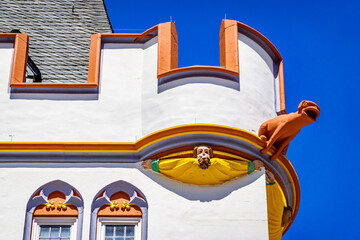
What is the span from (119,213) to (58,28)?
10.3 meters

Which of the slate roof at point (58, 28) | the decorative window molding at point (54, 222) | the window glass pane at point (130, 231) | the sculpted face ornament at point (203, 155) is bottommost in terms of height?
the window glass pane at point (130, 231)

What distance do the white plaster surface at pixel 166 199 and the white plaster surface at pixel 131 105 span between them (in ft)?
2.60

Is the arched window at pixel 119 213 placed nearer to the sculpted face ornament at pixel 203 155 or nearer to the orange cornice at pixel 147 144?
the orange cornice at pixel 147 144

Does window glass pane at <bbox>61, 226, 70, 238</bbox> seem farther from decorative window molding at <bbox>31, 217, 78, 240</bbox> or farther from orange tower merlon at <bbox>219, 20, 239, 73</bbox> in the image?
orange tower merlon at <bbox>219, 20, 239, 73</bbox>

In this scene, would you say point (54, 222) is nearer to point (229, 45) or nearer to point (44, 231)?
point (44, 231)

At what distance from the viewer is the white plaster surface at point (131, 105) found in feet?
80.2

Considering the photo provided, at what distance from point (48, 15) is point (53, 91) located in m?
8.37

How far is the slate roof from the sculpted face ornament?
22.8 feet

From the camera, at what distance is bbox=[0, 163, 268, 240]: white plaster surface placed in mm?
23219

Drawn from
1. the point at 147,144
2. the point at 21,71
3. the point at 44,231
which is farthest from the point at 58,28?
the point at 44,231

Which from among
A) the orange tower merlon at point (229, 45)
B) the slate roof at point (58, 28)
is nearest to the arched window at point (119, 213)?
the orange tower merlon at point (229, 45)

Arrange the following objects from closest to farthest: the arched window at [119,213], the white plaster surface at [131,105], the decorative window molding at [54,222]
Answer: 1. the arched window at [119,213]
2. the decorative window molding at [54,222]
3. the white plaster surface at [131,105]

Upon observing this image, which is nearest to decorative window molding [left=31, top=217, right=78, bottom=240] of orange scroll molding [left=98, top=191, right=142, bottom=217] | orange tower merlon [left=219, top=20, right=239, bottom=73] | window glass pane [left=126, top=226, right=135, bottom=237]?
orange scroll molding [left=98, top=191, right=142, bottom=217]

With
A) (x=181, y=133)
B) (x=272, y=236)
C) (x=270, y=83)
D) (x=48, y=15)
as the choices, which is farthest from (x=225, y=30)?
(x=48, y=15)
